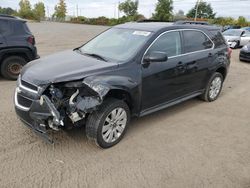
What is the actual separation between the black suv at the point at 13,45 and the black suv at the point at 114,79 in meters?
2.99

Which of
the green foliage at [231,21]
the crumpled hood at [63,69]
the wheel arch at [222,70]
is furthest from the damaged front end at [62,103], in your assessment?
the green foliage at [231,21]

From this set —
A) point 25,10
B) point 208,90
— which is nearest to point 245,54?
point 208,90

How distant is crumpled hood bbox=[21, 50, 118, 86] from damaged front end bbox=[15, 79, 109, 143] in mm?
106

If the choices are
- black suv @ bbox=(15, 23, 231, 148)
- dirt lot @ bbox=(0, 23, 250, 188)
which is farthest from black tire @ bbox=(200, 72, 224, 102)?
dirt lot @ bbox=(0, 23, 250, 188)

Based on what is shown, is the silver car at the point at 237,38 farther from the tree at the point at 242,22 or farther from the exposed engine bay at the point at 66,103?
the tree at the point at 242,22

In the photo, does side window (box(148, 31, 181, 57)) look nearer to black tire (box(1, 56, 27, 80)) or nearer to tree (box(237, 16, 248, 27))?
black tire (box(1, 56, 27, 80))

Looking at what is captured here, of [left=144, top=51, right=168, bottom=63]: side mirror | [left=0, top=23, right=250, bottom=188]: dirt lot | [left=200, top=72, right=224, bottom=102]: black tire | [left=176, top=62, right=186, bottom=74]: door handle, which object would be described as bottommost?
[left=0, top=23, right=250, bottom=188]: dirt lot

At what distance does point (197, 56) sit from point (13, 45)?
487 cm

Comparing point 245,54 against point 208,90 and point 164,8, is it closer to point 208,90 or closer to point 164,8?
point 208,90

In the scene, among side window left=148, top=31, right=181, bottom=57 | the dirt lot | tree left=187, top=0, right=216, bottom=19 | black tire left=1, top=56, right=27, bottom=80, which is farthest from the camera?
tree left=187, top=0, right=216, bottom=19

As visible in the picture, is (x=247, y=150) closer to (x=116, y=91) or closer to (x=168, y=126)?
(x=168, y=126)

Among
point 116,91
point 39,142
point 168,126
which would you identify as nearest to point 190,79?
point 168,126

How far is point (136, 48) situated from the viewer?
13.2 feet

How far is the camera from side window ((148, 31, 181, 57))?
4231mm
